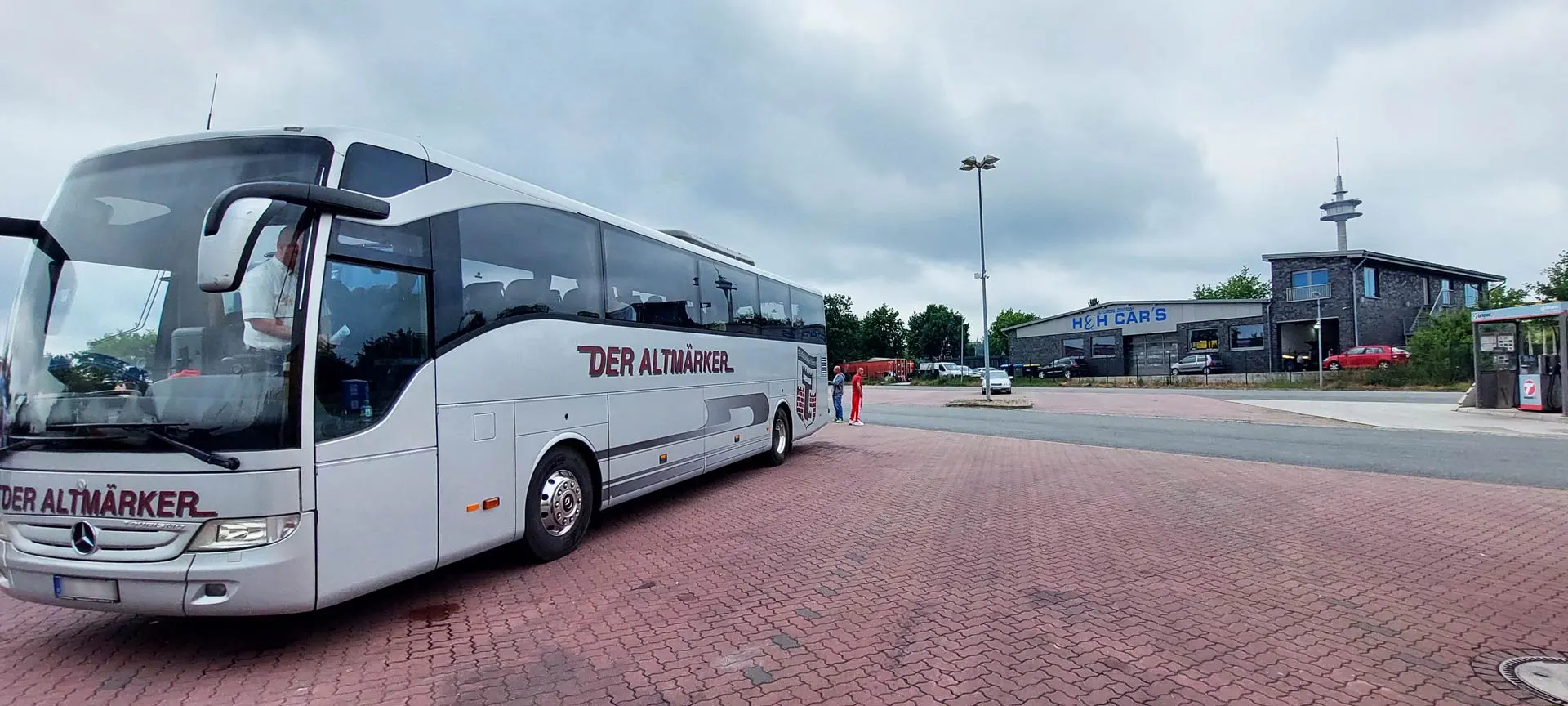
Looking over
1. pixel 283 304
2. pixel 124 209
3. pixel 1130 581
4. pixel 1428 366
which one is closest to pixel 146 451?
pixel 283 304

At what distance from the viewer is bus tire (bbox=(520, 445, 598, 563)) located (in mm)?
6035

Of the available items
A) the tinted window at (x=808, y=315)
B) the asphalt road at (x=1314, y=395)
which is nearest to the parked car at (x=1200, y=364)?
the asphalt road at (x=1314, y=395)

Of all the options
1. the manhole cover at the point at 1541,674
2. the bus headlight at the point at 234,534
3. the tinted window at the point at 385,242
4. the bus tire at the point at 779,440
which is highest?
the tinted window at the point at 385,242

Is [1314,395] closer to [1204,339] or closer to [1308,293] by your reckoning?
[1308,293]

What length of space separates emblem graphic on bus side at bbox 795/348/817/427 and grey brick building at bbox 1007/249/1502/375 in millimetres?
37952

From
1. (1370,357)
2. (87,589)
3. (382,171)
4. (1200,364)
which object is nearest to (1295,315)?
(1200,364)

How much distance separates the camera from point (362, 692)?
12.7 ft

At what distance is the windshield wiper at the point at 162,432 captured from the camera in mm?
3902

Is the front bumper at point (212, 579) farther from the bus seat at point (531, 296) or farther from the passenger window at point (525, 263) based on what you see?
the bus seat at point (531, 296)

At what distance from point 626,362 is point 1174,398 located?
86.4ft

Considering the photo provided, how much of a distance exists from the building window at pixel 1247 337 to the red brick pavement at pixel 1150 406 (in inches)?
589

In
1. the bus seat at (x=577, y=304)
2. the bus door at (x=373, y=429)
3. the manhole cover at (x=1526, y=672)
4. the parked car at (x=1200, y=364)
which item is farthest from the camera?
the parked car at (x=1200, y=364)

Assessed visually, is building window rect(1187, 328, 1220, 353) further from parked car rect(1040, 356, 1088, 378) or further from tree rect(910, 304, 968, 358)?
tree rect(910, 304, 968, 358)

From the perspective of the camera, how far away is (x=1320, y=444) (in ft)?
45.3
